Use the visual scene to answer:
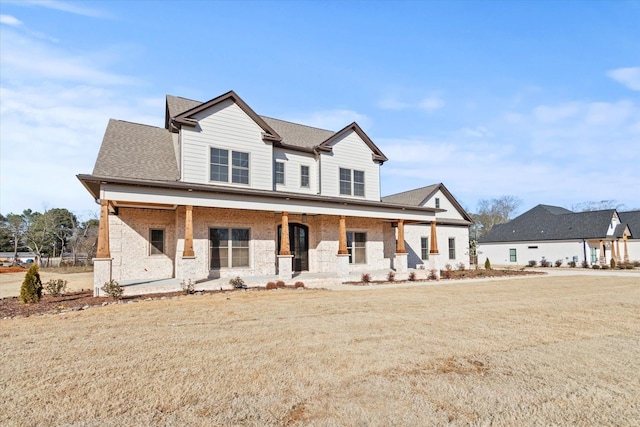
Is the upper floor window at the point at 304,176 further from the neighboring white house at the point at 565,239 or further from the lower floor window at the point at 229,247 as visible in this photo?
the neighboring white house at the point at 565,239

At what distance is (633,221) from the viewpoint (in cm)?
3856

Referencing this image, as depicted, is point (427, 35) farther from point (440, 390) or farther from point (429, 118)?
point (440, 390)

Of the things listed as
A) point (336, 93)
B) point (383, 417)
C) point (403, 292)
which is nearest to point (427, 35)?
point (336, 93)

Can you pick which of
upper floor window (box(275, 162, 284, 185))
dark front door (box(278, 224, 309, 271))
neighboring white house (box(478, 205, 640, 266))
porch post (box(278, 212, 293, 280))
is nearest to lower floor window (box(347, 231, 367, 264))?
dark front door (box(278, 224, 309, 271))

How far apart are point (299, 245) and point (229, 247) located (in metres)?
3.78

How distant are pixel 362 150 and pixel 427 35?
22.7 feet

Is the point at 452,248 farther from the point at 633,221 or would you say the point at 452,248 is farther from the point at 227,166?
the point at 633,221

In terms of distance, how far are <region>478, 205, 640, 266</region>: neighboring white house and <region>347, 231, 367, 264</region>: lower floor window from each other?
24774 mm

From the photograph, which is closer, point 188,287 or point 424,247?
point 188,287

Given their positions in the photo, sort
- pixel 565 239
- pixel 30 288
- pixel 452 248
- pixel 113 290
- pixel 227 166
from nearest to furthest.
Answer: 1. pixel 30 288
2. pixel 113 290
3. pixel 227 166
4. pixel 452 248
5. pixel 565 239

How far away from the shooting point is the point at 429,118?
2061 centimetres

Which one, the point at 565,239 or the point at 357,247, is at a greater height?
the point at 565,239

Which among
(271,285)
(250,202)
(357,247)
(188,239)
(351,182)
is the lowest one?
(271,285)

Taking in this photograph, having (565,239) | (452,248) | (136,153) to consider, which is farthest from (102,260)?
(565,239)
